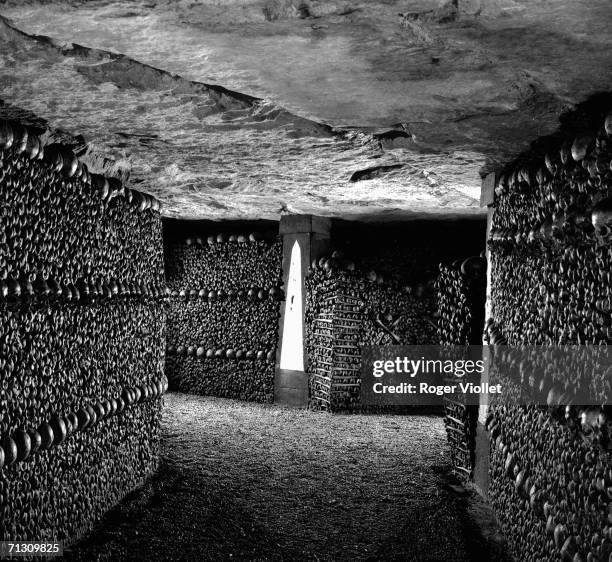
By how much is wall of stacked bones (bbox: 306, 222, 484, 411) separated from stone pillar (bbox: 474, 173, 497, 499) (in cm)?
317

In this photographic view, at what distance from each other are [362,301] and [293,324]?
3.00 feet

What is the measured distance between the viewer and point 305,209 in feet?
23.3

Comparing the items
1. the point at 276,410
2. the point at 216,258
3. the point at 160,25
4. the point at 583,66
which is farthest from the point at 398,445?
the point at 160,25

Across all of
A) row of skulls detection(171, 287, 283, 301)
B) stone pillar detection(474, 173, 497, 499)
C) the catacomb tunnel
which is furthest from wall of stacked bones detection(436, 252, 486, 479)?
row of skulls detection(171, 287, 283, 301)

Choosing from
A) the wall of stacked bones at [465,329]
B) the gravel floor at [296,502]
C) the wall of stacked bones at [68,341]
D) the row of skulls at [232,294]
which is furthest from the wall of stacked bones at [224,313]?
the wall of stacked bones at [68,341]

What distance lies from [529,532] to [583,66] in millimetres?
2240

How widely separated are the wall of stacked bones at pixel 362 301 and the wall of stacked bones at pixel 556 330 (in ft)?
12.4

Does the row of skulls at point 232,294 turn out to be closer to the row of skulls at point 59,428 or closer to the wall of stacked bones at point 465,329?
the wall of stacked bones at point 465,329

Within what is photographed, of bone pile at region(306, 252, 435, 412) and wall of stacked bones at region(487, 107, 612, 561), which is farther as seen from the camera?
bone pile at region(306, 252, 435, 412)

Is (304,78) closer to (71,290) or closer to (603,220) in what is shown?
(603,220)

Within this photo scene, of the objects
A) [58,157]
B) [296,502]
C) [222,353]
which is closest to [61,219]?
[58,157]

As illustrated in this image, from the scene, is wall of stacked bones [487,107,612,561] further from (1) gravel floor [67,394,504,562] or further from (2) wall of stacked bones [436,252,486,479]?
(2) wall of stacked bones [436,252,486,479]

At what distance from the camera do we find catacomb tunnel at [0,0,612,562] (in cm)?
242

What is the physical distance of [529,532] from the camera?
3.43m
